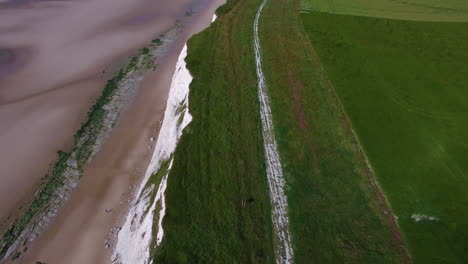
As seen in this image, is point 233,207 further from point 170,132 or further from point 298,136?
point 170,132

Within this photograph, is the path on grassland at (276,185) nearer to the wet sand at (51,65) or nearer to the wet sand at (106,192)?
the wet sand at (106,192)

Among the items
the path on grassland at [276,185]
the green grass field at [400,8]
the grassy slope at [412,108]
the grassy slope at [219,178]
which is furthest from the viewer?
the green grass field at [400,8]

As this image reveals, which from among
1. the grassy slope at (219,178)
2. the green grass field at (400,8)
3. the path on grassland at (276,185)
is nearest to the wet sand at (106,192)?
the grassy slope at (219,178)

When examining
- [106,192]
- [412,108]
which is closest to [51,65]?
[106,192]

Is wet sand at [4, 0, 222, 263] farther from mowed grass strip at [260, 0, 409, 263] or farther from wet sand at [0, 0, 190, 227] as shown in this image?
mowed grass strip at [260, 0, 409, 263]

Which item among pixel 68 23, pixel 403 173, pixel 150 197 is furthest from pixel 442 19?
pixel 68 23

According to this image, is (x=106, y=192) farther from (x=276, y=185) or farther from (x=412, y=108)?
(x=412, y=108)

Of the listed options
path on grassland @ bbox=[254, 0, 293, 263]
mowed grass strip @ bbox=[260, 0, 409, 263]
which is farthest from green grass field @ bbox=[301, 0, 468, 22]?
path on grassland @ bbox=[254, 0, 293, 263]
